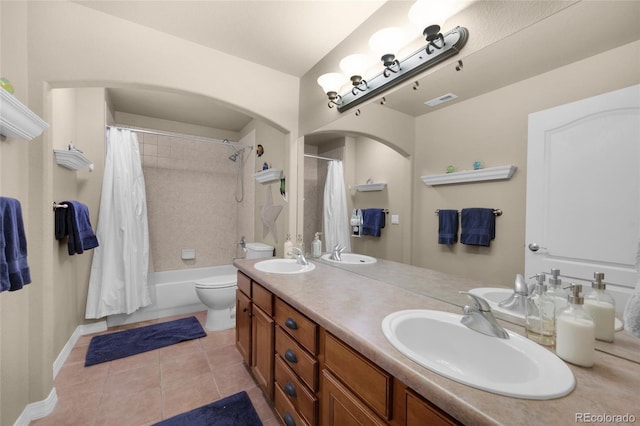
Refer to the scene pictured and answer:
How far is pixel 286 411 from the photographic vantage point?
1358mm

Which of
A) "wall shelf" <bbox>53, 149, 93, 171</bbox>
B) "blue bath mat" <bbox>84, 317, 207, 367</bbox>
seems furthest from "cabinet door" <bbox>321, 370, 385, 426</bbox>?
"wall shelf" <bbox>53, 149, 93, 171</bbox>

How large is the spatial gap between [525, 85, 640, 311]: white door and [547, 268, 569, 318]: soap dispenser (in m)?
0.03

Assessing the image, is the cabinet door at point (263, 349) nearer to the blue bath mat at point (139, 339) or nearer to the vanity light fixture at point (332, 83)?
the blue bath mat at point (139, 339)

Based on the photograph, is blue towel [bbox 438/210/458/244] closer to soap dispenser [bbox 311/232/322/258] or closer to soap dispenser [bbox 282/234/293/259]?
soap dispenser [bbox 311/232/322/258]

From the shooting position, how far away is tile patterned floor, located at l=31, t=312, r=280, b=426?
5.30 ft

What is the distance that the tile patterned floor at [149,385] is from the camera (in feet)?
5.30

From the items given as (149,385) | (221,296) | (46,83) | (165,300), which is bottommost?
(149,385)

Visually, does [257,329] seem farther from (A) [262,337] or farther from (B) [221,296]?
(B) [221,296]

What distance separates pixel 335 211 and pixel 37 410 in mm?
2181

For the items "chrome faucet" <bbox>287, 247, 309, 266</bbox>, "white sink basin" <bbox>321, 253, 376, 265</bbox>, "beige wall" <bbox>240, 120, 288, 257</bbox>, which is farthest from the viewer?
"beige wall" <bbox>240, 120, 288, 257</bbox>

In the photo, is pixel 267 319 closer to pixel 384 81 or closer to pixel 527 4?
pixel 384 81

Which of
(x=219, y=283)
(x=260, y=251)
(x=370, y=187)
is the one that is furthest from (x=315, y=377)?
(x=219, y=283)

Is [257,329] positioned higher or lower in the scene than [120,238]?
lower

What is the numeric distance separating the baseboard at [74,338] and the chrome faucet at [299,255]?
193 centimetres
